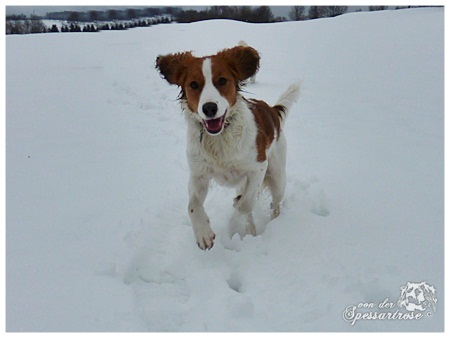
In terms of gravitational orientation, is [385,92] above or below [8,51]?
below

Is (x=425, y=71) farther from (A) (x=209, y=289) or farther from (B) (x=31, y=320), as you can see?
(B) (x=31, y=320)

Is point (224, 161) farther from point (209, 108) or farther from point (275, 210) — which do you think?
point (275, 210)

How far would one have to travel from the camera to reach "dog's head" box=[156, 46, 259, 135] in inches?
96.4

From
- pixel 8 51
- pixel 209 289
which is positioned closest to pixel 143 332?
pixel 209 289

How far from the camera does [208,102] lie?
238 centimetres

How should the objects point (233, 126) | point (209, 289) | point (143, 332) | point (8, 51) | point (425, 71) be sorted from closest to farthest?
point (143, 332)
point (209, 289)
point (233, 126)
point (425, 71)
point (8, 51)

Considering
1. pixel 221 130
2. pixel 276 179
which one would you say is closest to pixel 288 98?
pixel 276 179

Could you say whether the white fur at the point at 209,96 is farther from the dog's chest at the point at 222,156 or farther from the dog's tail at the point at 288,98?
the dog's tail at the point at 288,98

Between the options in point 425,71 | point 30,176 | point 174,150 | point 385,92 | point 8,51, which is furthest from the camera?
point 8,51

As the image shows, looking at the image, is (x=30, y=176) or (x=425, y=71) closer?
(x=30, y=176)

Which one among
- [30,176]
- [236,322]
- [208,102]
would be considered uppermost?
[208,102]

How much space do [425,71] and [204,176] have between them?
243 inches

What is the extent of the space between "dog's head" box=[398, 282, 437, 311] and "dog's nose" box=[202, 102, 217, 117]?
1488 mm

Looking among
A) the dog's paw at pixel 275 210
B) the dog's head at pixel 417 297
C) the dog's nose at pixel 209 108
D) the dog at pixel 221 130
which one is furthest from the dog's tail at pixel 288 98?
the dog's head at pixel 417 297
